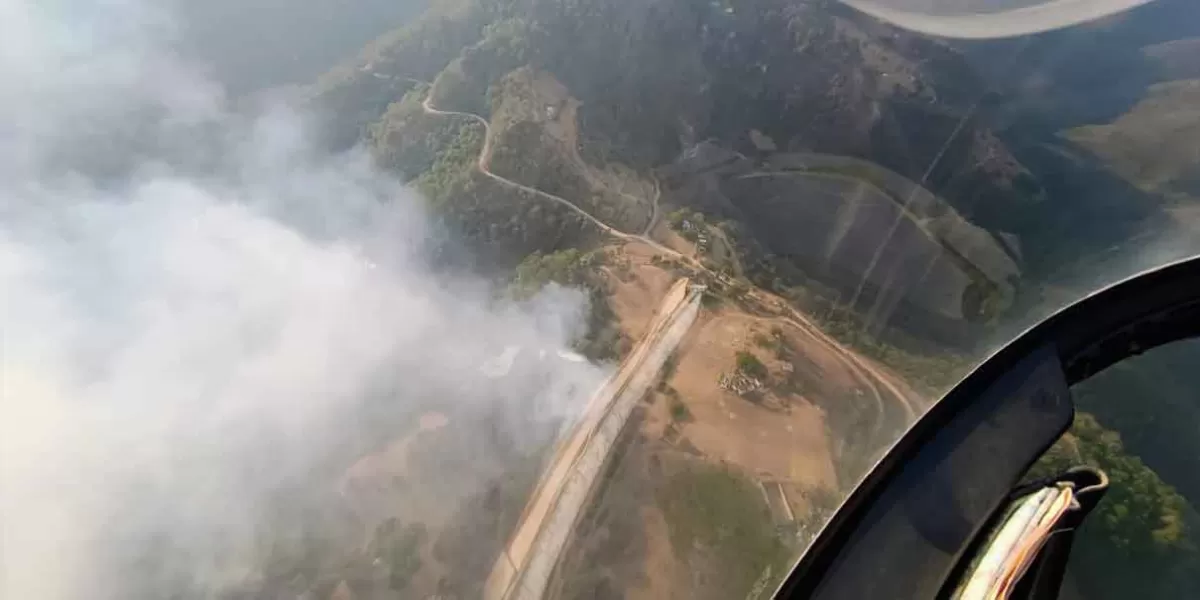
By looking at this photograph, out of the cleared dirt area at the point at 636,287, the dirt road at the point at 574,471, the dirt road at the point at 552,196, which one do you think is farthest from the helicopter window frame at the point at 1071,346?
the dirt road at the point at 552,196

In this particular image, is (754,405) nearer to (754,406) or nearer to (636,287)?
(754,406)

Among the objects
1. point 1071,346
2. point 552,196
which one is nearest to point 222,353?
point 552,196

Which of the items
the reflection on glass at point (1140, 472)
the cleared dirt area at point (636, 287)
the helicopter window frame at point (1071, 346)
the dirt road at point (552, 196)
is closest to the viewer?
the helicopter window frame at point (1071, 346)

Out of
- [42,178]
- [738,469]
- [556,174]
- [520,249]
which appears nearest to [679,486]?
[738,469]

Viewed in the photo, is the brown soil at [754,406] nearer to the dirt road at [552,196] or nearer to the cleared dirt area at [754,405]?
the cleared dirt area at [754,405]

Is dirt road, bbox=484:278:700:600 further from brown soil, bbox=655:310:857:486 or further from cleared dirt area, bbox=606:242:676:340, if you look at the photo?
brown soil, bbox=655:310:857:486

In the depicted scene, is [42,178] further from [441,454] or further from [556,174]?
[441,454]

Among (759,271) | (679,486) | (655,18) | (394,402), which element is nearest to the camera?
(679,486)

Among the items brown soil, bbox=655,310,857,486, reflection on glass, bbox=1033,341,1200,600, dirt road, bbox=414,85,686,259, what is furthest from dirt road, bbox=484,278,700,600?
reflection on glass, bbox=1033,341,1200,600
